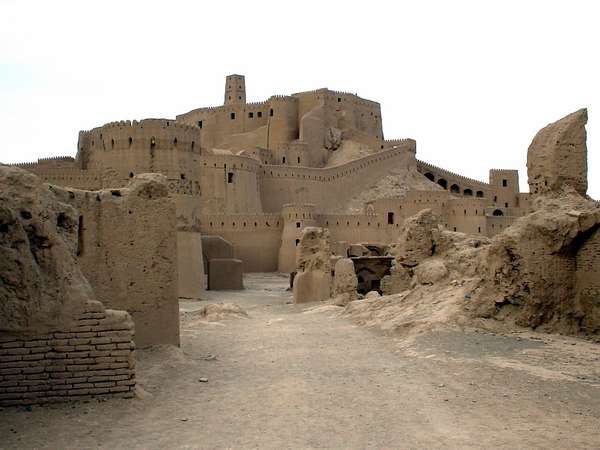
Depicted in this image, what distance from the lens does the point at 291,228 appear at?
3256 centimetres

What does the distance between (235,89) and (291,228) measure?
24306 mm

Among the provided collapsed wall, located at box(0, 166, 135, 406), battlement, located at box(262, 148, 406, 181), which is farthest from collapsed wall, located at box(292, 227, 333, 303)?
battlement, located at box(262, 148, 406, 181)

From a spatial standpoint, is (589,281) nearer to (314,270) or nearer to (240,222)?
(314,270)

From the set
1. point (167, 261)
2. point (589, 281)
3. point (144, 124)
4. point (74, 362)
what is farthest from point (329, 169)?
point (74, 362)

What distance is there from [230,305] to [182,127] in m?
7.46

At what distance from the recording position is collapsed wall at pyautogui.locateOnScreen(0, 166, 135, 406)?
18.7 ft

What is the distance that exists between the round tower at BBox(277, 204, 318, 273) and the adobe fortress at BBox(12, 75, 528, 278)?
0.19 feet

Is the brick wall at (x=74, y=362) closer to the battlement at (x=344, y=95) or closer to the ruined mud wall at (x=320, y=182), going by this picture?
the ruined mud wall at (x=320, y=182)

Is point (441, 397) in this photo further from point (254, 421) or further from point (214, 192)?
point (214, 192)

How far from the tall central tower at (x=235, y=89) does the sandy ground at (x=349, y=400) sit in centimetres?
4522

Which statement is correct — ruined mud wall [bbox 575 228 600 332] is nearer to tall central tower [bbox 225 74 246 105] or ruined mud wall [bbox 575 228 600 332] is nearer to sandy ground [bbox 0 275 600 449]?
sandy ground [bbox 0 275 600 449]

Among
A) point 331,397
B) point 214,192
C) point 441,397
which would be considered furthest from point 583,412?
point 214,192

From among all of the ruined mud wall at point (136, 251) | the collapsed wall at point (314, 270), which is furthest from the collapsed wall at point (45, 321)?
the collapsed wall at point (314, 270)

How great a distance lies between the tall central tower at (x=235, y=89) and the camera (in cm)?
5353
